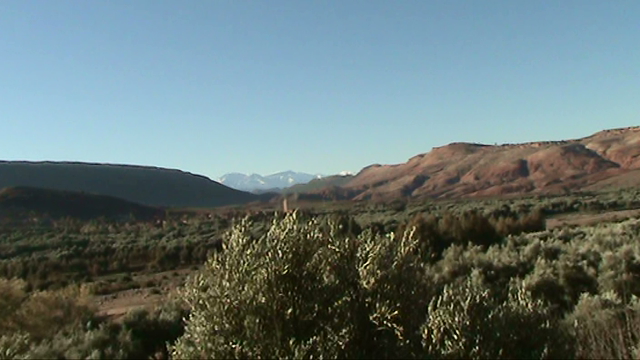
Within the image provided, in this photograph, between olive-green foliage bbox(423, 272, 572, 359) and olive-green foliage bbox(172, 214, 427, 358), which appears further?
olive-green foliage bbox(423, 272, 572, 359)

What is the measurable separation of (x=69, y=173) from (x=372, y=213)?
149 ft

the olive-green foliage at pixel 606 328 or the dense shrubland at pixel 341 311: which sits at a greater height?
the dense shrubland at pixel 341 311

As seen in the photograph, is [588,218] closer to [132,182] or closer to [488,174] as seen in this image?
[488,174]

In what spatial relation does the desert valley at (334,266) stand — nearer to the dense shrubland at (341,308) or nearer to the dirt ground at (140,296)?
the dense shrubland at (341,308)

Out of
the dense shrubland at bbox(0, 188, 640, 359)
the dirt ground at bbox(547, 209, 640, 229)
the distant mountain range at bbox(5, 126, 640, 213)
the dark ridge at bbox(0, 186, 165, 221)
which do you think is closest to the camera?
the dense shrubland at bbox(0, 188, 640, 359)

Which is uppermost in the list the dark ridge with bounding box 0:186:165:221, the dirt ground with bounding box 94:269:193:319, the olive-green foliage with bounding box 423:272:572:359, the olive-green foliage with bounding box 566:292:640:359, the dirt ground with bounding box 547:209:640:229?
the dark ridge with bounding box 0:186:165:221

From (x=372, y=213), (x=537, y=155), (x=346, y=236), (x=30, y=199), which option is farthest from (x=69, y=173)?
(x=346, y=236)

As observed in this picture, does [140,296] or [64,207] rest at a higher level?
[64,207]

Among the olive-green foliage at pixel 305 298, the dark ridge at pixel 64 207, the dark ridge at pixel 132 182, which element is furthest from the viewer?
the dark ridge at pixel 64 207

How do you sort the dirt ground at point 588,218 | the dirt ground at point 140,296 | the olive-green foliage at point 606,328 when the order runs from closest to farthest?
the olive-green foliage at point 606,328
the dirt ground at point 140,296
the dirt ground at point 588,218

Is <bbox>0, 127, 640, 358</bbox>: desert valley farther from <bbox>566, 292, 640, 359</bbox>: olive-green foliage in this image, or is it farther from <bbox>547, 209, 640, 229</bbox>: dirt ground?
<bbox>547, 209, 640, 229</bbox>: dirt ground

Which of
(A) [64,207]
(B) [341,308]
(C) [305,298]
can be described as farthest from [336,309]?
(A) [64,207]

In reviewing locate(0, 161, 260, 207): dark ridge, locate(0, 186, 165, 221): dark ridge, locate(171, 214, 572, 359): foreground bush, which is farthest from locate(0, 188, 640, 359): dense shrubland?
locate(0, 186, 165, 221): dark ridge

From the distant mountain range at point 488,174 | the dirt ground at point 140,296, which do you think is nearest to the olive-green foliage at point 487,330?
the distant mountain range at point 488,174
